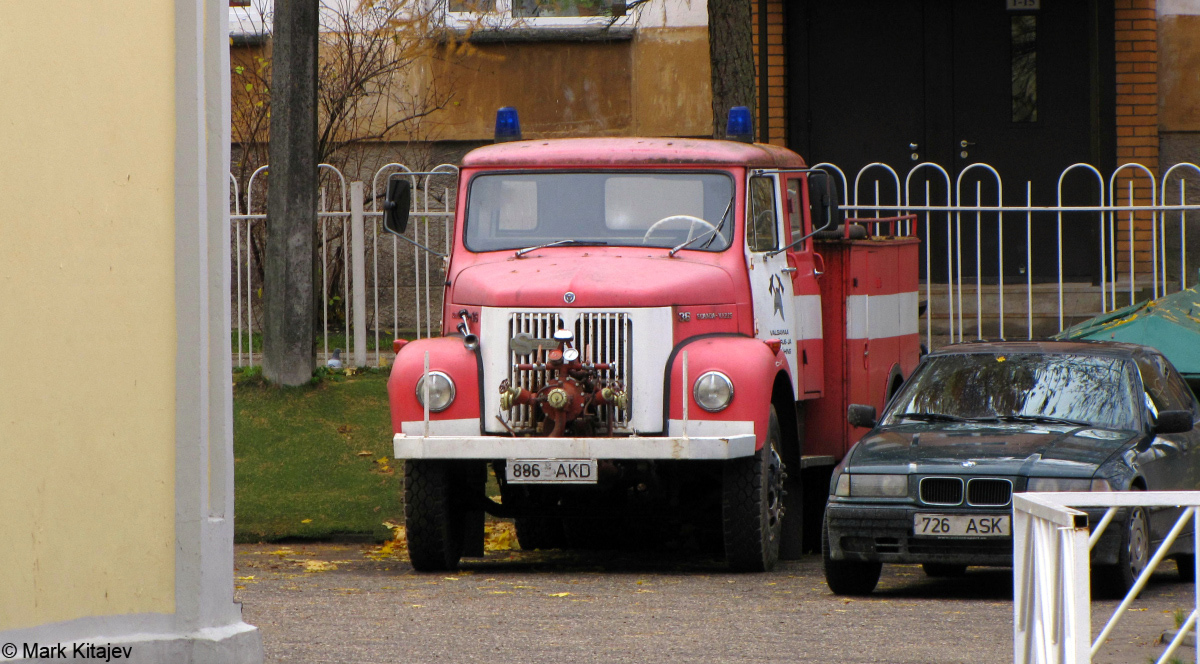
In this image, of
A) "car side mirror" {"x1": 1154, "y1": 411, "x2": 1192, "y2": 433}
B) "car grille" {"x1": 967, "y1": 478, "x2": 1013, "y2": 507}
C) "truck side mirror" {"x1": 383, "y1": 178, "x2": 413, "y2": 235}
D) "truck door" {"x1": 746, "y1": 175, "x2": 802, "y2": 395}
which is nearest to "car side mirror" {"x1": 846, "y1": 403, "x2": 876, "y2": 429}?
"truck door" {"x1": 746, "y1": 175, "x2": 802, "y2": 395}

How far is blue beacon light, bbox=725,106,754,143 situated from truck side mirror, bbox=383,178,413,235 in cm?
207

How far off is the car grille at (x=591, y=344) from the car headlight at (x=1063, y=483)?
6.99ft

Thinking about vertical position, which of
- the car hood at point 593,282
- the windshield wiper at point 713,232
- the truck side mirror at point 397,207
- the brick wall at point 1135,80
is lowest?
the car hood at point 593,282

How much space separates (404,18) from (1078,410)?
10353 millimetres

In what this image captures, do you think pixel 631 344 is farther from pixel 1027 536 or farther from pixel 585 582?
pixel 1027 536

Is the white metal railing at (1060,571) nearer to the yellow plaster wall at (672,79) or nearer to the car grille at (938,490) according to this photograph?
the car grille at (938,490)

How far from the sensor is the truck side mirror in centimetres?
981

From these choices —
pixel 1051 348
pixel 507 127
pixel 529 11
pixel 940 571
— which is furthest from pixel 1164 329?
pixel 529 11

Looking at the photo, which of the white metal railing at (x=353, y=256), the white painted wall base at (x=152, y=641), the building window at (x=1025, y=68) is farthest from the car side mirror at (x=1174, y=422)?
the building window at (x=1025, y=68)

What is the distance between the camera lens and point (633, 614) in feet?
25.0

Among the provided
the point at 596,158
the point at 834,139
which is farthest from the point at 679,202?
the point at 834,139

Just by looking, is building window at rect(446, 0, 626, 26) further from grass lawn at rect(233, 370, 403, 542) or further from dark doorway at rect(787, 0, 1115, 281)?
A: grass lawn at rect(233, 370, 403, 542)

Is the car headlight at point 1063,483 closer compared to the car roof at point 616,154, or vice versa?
the car headlight at point 1063,483

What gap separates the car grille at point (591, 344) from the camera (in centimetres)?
893
